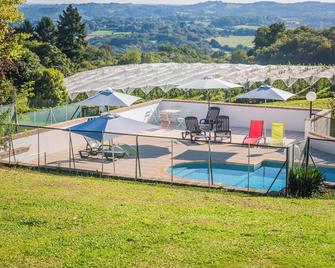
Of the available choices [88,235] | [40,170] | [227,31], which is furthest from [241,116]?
[227,31]

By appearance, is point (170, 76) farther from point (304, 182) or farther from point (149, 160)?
point (304, 182)

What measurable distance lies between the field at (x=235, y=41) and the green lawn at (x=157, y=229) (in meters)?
137

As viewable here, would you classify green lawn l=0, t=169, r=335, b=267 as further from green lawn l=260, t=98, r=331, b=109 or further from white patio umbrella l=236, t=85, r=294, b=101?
green lawn l=260, t=98, r=331, b=109

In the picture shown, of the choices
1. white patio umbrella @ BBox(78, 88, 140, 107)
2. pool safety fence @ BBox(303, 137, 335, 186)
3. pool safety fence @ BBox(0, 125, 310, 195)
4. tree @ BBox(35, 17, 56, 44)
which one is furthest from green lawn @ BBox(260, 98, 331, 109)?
tree @ BBox(35, 17, 56, 44)

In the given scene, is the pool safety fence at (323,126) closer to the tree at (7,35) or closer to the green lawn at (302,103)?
the green lawn at (302,103)

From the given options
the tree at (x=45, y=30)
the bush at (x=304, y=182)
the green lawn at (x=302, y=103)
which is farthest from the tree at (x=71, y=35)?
the bush at (x=304, y=182)

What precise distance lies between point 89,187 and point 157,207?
8.88 ft

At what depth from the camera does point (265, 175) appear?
1552 centimetres

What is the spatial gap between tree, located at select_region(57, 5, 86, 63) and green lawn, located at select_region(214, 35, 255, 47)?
86.8m

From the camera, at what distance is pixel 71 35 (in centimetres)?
6169

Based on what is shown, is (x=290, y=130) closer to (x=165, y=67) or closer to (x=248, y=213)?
(x=248, y=213)

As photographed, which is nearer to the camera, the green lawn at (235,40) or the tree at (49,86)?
the tree at (49,86)

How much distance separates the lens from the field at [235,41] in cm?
14850

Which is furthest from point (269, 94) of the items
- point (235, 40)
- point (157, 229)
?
point (235, 40)
